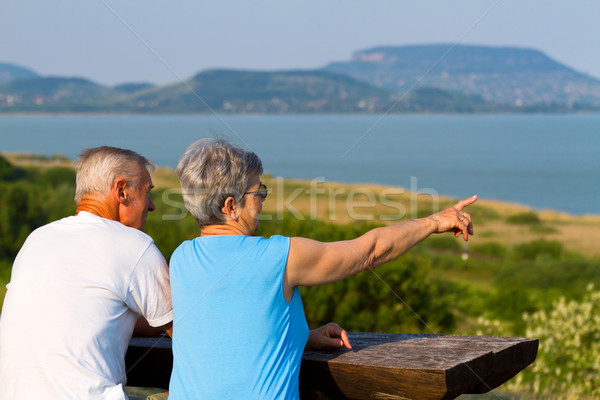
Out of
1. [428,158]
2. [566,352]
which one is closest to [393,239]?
[566,352]

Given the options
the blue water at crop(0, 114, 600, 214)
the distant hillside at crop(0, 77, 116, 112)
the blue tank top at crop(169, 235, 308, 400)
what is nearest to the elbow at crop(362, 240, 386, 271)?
the blue tank top at crop(169, 235, 308, 400)

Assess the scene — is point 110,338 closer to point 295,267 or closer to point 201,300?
point 201,300

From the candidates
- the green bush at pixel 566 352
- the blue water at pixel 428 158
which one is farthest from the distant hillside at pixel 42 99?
the green bush at pixel 566 352

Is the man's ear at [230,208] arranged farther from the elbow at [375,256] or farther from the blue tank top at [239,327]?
the elbow at [375,256]

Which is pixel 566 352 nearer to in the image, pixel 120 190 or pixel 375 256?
pixel 375 256

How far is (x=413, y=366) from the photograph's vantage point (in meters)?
2.31

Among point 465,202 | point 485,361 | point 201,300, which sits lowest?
point 485,361

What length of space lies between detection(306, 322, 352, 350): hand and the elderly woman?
276mm

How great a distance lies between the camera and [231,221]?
255 centimetres

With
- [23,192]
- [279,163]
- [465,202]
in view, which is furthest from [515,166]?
[465,202]

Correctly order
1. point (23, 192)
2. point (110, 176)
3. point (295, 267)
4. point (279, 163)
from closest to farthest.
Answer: point (295, 267)
point (110, 176)
point (23, 192)
point (279, 163)

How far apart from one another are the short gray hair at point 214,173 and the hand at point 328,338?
25.1 inches

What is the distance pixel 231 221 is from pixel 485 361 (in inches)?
42.0

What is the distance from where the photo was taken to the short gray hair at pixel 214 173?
97.5 inches
